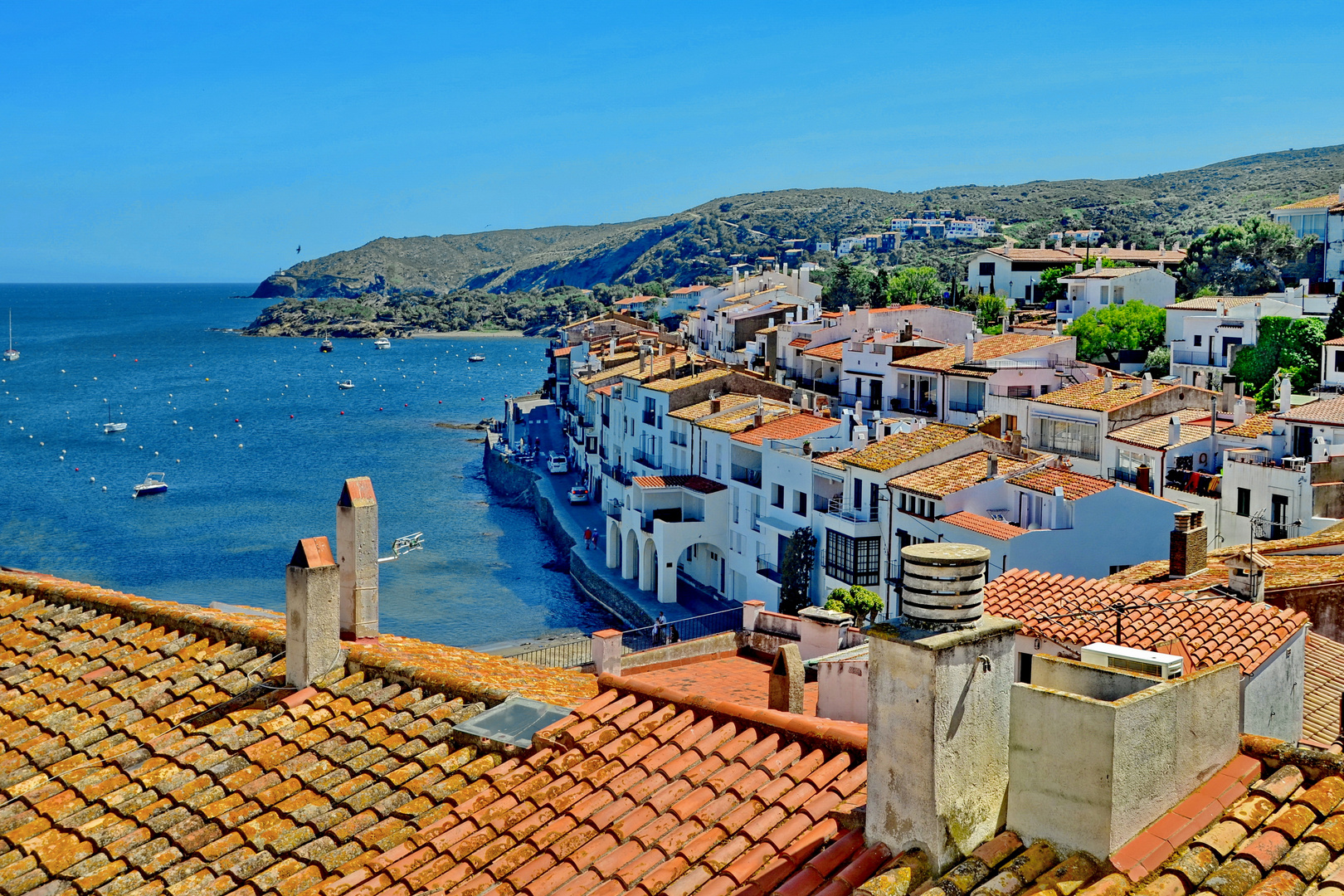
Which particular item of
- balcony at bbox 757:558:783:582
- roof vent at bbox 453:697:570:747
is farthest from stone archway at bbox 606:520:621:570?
roof vent at bbox 453:697:570:747

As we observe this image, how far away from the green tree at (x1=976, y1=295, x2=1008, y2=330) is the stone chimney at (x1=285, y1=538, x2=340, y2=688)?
198 ft

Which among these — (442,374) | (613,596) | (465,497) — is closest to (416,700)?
(613,596)

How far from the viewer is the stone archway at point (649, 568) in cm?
4122

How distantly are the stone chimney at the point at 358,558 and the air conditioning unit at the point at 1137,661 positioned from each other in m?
5.21

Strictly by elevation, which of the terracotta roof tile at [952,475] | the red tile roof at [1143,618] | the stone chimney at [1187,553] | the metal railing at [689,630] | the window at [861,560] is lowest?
the metal railing at [689,630]

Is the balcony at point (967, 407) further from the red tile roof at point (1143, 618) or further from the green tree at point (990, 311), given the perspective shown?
the red tile roof at point (1143, 618)

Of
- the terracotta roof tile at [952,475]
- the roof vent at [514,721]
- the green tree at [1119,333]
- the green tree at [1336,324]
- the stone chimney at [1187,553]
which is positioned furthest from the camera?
the green tree at [1119,333]

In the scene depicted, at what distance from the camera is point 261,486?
71312 mm

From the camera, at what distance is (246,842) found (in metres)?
7.05

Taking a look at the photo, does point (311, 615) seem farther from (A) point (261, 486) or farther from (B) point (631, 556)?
(A) point (261, 486)

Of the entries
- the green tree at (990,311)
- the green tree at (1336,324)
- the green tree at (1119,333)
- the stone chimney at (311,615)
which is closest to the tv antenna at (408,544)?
the green tree at (1119,333)

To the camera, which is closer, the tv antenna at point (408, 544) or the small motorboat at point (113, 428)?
the tv antenna at point (408, 544)

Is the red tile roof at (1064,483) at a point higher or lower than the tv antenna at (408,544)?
higher

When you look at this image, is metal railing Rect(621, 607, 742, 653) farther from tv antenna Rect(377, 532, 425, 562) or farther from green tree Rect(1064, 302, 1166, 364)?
green tree Rect(1064, 302, 1166, 364)
